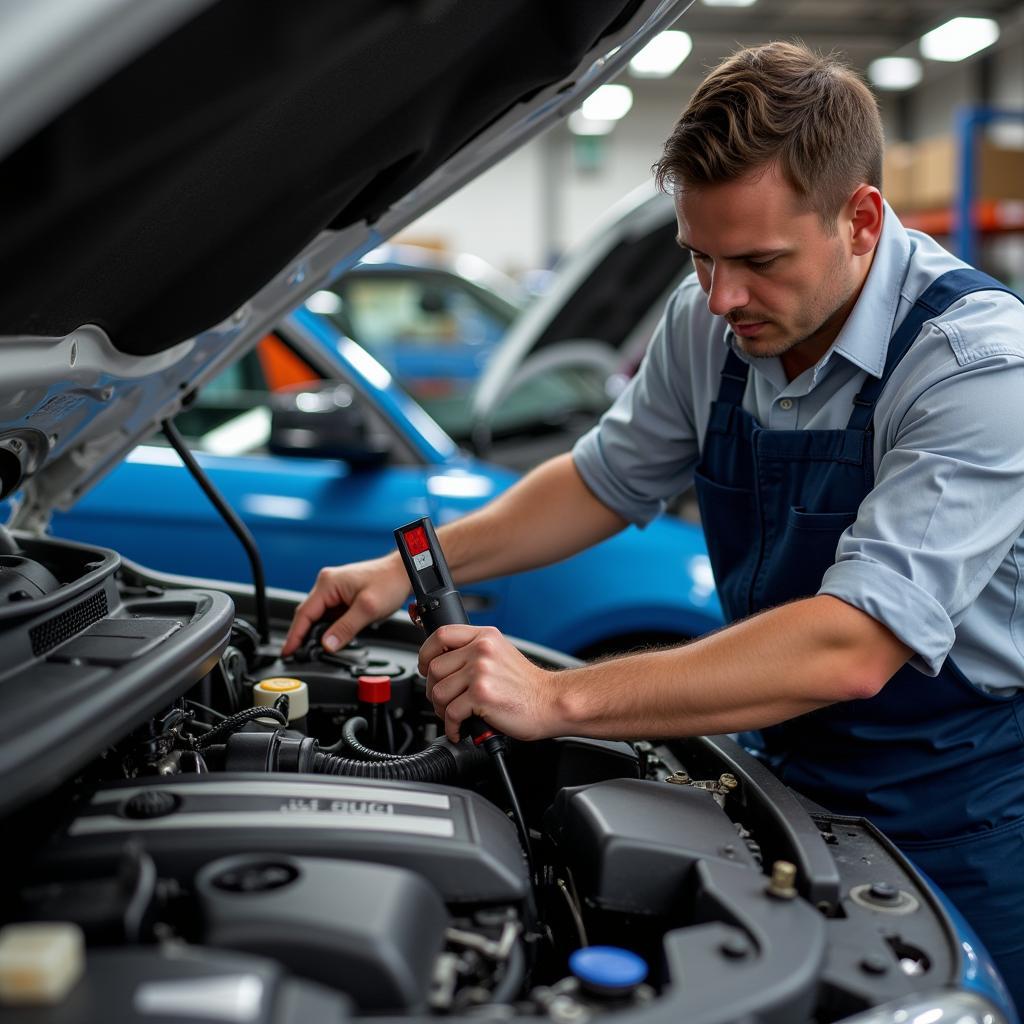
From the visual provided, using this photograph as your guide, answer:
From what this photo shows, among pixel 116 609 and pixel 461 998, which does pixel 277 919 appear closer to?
pixel 461 998

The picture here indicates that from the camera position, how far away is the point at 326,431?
2600 mm

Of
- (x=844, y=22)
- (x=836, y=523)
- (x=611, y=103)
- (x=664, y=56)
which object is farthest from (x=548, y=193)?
(x=836, y=523)

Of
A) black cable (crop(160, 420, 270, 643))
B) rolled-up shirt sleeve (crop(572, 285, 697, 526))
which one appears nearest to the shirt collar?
rolled-up shirt sleeve (crop(572, 285, 697, 526))

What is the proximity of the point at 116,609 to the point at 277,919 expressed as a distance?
2.17ft

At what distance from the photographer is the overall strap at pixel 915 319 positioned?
1.48m

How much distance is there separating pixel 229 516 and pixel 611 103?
15.0m

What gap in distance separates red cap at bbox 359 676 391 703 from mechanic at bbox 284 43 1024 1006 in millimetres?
169

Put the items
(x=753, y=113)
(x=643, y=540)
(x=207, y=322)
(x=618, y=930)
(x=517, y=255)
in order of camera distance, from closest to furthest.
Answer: (x=618, y=930) → (x=753, y=113) → (x=207, y=322) → (x=643, y=540) → (x=517, y=255)

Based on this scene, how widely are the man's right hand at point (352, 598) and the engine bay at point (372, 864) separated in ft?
0.60

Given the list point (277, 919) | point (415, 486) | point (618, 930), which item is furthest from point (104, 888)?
point (415, 486)

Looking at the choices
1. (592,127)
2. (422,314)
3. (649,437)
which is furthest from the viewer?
(592,127)

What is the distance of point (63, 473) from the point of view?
1.79m

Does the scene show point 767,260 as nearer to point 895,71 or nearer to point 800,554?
point 800,554

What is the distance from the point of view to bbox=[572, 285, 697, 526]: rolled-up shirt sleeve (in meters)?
1.84
